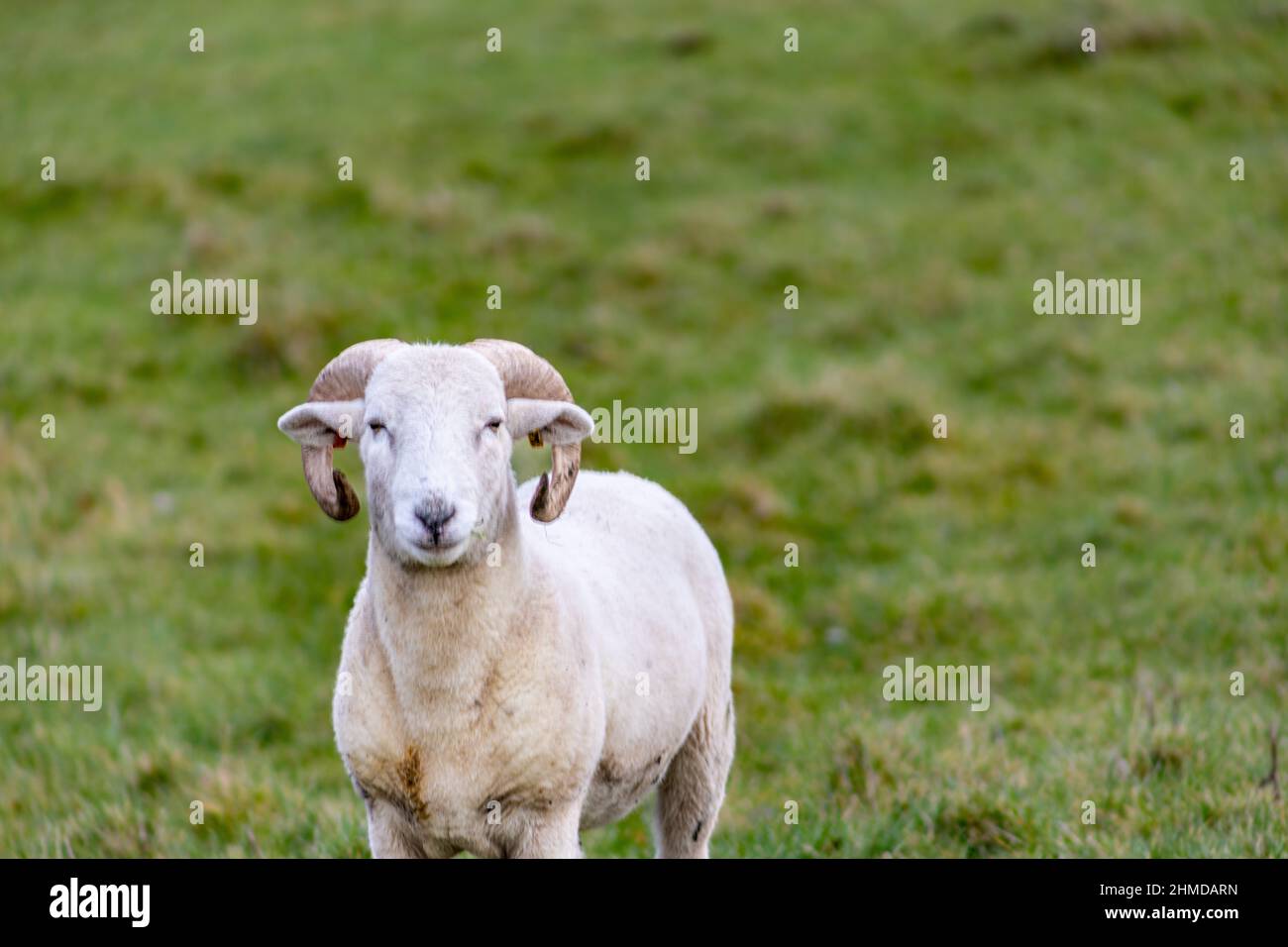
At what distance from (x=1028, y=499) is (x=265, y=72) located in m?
13.4

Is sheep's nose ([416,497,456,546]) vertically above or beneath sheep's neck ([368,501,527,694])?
above

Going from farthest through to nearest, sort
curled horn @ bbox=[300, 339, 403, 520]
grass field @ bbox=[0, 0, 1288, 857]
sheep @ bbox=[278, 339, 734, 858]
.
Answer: grass field @ bbox=[0, 0, 1288, 857] < curled horn @ bbox=[300, 339, 403, 520] < sheep @ bbox=[278, 339, 734, 858]

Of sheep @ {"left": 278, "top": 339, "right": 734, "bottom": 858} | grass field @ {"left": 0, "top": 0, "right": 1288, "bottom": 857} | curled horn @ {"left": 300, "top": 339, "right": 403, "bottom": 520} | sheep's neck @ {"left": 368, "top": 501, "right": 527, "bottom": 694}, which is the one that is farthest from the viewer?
grass field @ {"left": 0, "top": 0, "right": 1288, "bottom": 857}

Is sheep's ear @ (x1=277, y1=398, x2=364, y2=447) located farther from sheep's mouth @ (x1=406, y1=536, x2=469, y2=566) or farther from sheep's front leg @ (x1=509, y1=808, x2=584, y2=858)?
sheep's front leg @ (x1=509, y1=808, x2=584, y2=858)

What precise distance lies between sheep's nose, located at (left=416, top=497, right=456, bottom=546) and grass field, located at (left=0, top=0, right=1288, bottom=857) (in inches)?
89.3

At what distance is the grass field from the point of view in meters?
6.44

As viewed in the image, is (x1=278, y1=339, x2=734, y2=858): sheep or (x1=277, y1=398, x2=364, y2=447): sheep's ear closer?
(x1=278, y1=339, x2=734, y2=858): sheep

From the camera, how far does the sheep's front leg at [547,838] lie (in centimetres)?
418

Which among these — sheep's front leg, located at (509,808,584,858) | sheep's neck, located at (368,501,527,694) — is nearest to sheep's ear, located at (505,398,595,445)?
sheep's neck, located at (368,501,527,694)

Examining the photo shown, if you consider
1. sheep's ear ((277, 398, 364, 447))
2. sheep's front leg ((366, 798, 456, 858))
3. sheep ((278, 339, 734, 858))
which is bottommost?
sheep's front leg ((366, 798, 456, 858))

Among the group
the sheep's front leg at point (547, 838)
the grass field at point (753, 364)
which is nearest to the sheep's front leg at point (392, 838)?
the sheep's front leg at point (547, 838)

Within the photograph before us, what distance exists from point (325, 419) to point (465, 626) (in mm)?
761

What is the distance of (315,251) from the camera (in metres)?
14.2

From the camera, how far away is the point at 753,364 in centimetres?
1234
